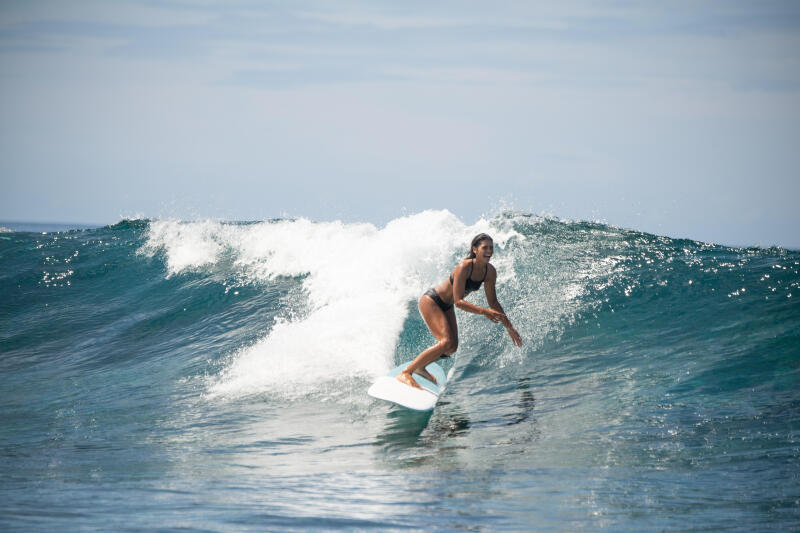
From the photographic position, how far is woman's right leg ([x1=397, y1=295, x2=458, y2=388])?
23.6 ft

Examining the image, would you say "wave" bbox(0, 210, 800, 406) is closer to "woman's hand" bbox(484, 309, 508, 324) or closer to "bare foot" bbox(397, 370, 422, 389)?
"bare foot" bbox(397, 370, 422, 389)

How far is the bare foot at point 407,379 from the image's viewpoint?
7.17 meters

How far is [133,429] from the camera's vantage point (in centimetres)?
709

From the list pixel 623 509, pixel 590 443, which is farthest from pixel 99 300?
pixel 623 509

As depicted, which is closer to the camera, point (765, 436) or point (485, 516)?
point (485, 516)

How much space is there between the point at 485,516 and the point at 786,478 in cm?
230

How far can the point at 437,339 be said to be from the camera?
7203 millimetres

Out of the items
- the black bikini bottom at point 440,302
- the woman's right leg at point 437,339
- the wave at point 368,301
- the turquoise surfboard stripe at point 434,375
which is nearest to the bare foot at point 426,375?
the turquoise surfboard stripe at point 434,375

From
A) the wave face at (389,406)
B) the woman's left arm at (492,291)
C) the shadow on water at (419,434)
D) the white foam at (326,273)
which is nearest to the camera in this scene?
the wave face at (389,406)

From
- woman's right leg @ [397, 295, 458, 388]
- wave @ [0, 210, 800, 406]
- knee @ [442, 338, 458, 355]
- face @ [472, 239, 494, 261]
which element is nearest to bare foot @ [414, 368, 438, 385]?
woman's right leg @ [397, 295, 458, 388]

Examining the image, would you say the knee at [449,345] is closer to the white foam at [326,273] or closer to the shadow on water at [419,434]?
the shadow on water at [419,434]

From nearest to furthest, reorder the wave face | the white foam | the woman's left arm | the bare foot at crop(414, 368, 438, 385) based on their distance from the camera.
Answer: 1. the wave face
2. the woman's left arm
3. the bare foot at crop(414, 368, 438, 385)
4. the white foam

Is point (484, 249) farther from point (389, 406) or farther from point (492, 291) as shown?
point (389, 406)

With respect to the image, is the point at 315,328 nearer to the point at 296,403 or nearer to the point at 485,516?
the point at 296,403
